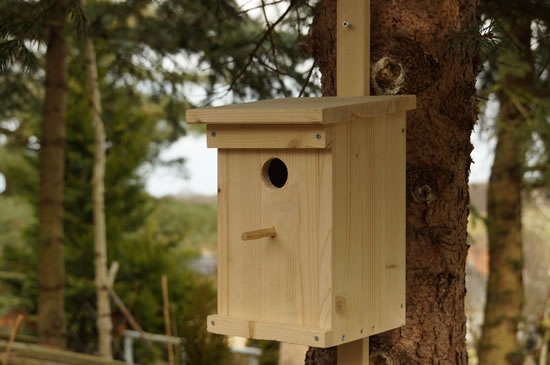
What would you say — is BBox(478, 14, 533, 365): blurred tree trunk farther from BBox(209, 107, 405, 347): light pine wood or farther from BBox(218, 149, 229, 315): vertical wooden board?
BBox(218, 149, 229, 315): vertical wooden board

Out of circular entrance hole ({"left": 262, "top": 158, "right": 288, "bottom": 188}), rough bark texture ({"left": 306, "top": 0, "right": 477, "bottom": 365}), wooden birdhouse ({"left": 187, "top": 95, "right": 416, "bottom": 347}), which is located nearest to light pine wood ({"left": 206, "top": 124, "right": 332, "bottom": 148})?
wooden birdhouse ({"left": 187, "top": 95, "right": 416, "bottom": 347})

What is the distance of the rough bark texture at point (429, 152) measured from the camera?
2.12m

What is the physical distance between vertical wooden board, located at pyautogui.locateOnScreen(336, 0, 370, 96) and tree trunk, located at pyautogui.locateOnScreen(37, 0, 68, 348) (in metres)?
3.35

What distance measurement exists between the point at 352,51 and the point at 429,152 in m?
0.33

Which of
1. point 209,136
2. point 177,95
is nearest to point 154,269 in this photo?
point 177,95

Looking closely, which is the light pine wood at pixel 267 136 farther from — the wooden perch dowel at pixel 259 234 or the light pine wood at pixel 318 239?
the wooden perch dowel at pixel 259 234

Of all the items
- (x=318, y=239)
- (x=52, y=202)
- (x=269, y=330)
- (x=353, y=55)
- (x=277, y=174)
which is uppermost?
(x=353, y=55)

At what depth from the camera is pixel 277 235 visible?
189 centimetres

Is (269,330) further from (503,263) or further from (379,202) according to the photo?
(503,263)

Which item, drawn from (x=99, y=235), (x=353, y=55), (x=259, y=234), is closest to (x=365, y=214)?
(x=259, y=234)

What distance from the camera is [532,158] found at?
5449 mm

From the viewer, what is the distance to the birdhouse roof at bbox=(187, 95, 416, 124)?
1.75m

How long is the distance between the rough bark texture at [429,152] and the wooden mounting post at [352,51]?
2.4 inches

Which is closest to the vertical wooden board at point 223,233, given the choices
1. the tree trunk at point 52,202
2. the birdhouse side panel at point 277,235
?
the birdhouse side panel at point 277,235
